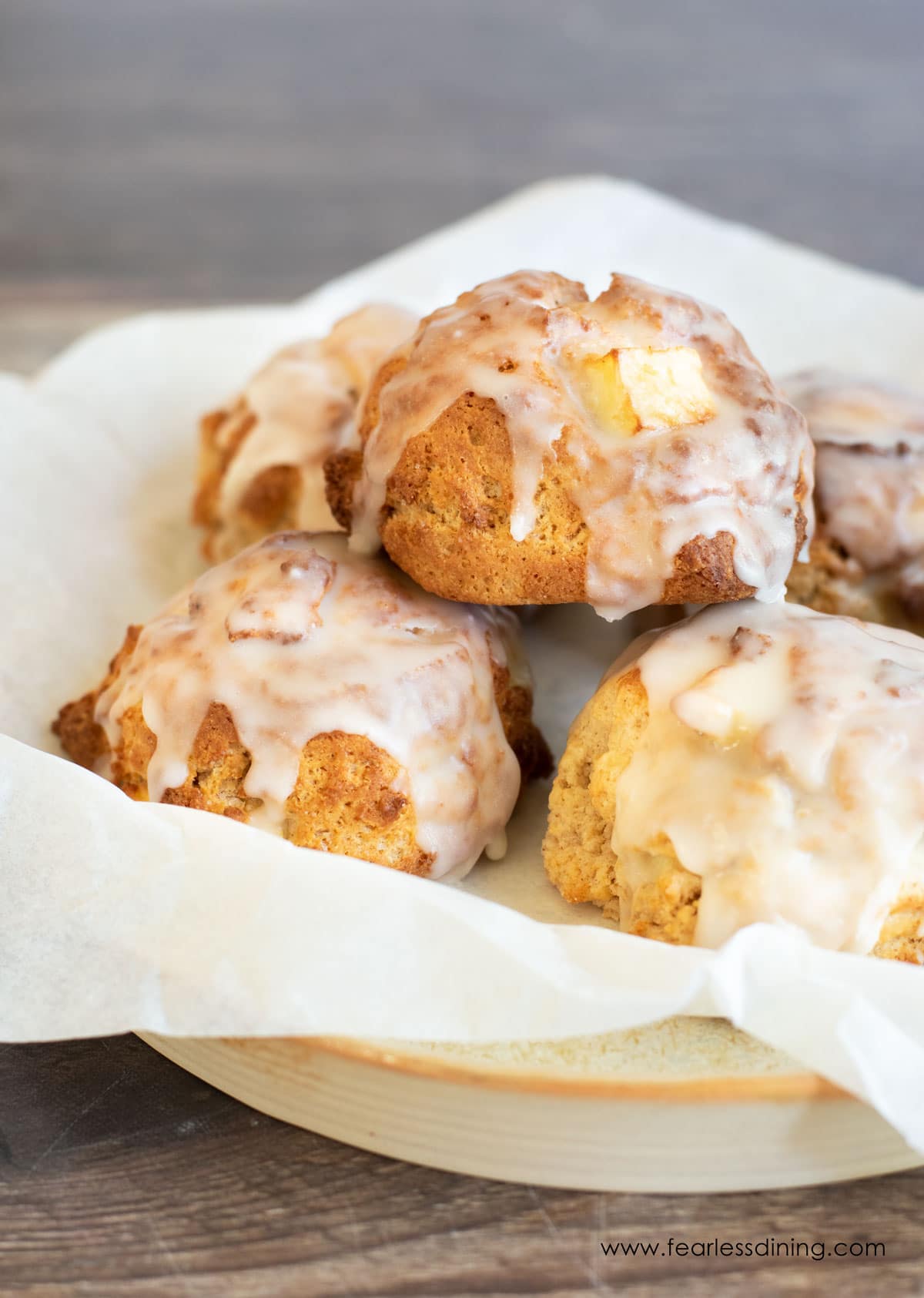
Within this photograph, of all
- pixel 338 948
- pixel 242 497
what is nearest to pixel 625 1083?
pixel 338 948

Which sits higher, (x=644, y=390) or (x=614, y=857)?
(x=644, y=390)

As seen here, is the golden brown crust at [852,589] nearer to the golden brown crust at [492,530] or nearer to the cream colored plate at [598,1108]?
the golden brown crust at [492,530]

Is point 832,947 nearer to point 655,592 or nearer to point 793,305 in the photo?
point 655,592

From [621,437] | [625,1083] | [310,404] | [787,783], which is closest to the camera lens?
[625,1083]

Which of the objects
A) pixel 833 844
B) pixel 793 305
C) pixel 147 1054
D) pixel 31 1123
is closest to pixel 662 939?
pixel 833 844

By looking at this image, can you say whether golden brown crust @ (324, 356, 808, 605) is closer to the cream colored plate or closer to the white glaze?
the white glaze

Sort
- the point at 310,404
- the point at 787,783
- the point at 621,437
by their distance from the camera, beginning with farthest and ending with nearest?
1. the point at 310,404
2. the point at 621,437
3. the point at 787,783

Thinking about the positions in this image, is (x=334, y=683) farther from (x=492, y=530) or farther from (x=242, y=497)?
(x=242, y=497)
